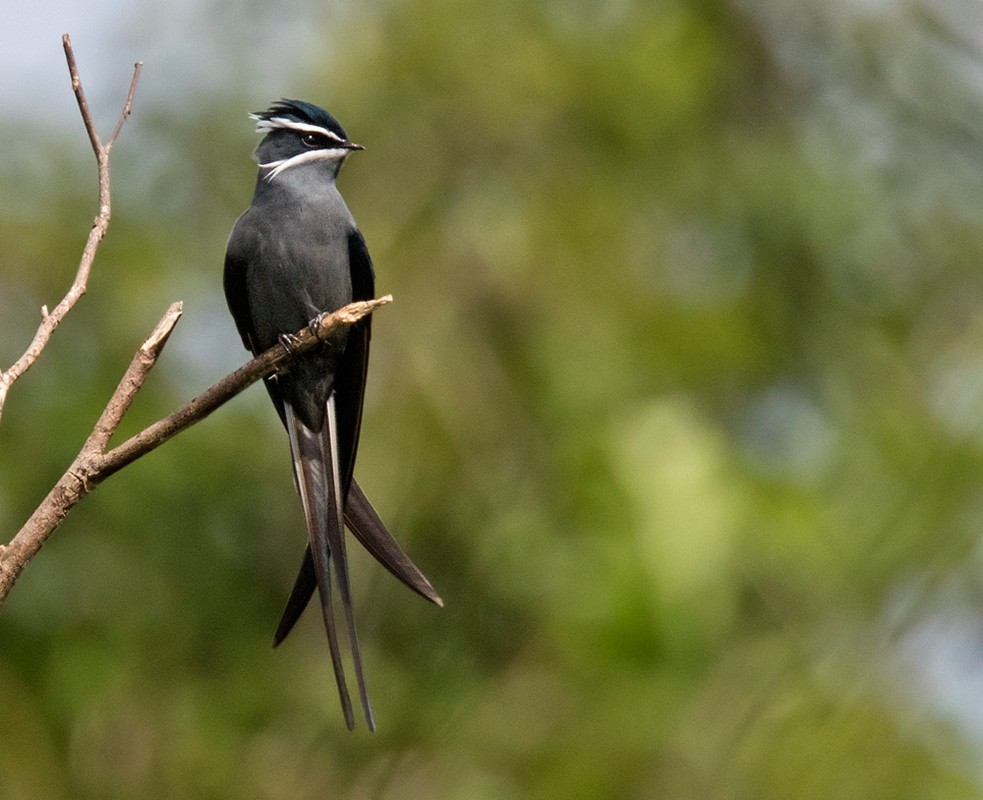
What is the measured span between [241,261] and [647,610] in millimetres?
1664

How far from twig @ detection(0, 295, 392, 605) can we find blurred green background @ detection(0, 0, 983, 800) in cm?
210

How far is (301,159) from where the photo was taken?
4168 mm

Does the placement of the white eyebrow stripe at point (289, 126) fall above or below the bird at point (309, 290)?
above

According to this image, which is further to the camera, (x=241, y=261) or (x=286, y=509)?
(x=286, y=509)

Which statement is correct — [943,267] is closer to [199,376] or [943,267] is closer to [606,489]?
[606,489]

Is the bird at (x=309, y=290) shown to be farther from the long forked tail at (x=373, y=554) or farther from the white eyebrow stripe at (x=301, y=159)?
the long forked tail at (x=373, y=554)

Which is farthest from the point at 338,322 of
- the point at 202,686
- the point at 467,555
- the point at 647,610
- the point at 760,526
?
the point at 202,686

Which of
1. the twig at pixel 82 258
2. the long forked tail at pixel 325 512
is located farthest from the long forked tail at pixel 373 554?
the twig at pixel 82 258

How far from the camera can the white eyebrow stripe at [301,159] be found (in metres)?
4.14

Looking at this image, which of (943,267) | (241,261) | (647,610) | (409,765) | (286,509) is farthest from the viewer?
(943,267)

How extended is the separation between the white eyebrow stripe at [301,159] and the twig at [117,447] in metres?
1.15

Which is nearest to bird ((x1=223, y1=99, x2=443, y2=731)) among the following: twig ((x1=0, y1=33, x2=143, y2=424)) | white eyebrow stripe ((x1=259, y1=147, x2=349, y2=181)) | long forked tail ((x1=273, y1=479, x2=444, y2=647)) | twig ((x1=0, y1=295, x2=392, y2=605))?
white eyebrow stripe ((x1=259, y1=147, x2=349, y2=181))

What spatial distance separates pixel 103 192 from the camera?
2.80 m

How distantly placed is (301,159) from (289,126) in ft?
0.49
